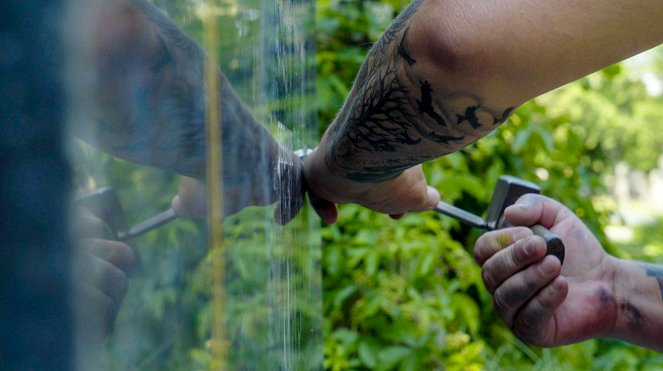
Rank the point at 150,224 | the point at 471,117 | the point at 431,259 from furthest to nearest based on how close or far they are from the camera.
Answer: the point at 431,259 → the point at 471,117 → the point at 150,224

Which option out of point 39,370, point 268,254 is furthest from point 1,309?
point 268,254

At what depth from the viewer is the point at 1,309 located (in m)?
0.23

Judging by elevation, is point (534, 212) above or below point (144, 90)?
below

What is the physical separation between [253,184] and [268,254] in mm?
94

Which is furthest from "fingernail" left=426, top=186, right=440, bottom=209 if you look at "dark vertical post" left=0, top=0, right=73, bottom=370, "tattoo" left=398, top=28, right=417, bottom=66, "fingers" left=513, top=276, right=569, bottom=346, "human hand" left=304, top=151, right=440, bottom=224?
"dark vertical post" left=0, top=0, right=73, bottom=370

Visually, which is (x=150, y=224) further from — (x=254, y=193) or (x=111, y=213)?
(x=254, y=193)

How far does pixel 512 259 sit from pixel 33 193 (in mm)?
1148

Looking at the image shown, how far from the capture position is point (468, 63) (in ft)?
2.80

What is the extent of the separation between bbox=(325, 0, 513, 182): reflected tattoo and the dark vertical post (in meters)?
0.71

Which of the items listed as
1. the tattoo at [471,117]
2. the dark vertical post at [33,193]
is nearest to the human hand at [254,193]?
the dark vertical post at [33,193]

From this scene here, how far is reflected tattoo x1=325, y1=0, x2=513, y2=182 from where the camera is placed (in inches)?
37.0

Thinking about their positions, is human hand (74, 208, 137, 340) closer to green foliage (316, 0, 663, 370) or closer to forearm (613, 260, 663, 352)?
forearm (613, 260, 663, 352)

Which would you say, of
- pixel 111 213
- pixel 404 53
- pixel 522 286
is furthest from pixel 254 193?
pixel 522 286

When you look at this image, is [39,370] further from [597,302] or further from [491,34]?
[597,302]
